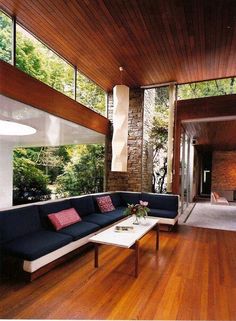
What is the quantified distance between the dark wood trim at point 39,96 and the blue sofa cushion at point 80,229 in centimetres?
196

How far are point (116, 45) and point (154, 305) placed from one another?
3889 mm

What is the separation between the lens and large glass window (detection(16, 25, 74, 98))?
12.6ft

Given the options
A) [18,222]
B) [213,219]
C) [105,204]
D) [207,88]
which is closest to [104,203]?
[105,204]

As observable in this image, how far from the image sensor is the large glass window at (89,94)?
529cm

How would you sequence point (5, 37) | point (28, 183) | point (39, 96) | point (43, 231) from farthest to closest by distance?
point (28, 183) → point (39, 96) → point (5, 37) → point (43, 231)

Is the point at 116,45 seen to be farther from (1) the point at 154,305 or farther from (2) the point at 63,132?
(1) the point at 154,305

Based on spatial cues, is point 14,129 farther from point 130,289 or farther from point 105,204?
point 130,289

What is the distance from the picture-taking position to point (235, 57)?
13.9 feet

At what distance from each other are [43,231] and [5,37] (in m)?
3.01

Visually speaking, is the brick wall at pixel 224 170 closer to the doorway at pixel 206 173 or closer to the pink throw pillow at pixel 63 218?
the doorway at pixel 206 173

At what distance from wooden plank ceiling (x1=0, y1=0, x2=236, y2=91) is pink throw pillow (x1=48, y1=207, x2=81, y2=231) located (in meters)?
2.96

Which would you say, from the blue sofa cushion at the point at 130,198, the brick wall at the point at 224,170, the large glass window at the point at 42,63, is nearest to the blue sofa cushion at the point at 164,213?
the blue sofa cushion at the point at 130,198

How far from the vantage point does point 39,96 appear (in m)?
3.51

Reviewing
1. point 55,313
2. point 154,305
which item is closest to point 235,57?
point 154,305
